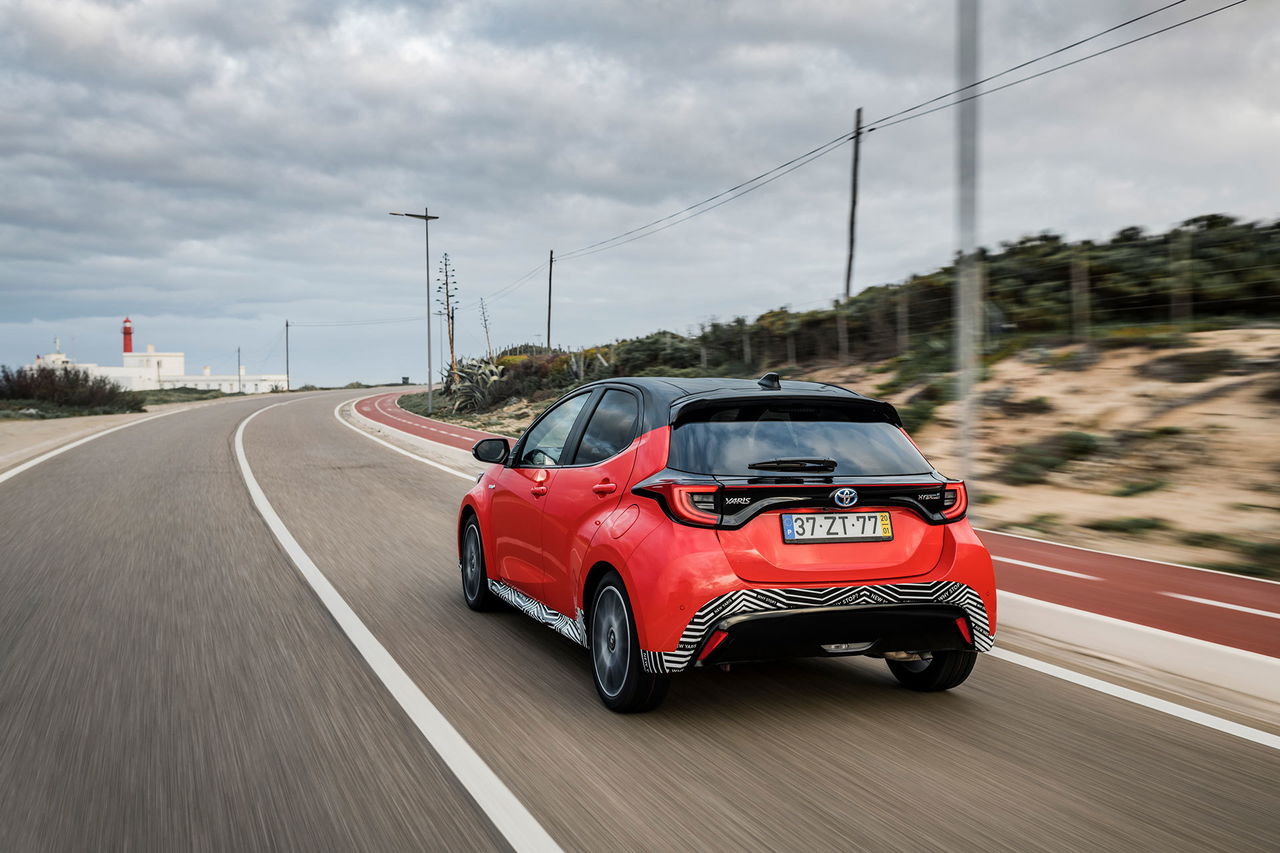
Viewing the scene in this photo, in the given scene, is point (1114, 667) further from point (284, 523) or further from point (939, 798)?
point (284, 523)

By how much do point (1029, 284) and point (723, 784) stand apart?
19.3 m

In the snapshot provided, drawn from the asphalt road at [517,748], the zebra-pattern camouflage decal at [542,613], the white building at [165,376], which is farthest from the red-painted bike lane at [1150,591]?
the white building at [165,376]

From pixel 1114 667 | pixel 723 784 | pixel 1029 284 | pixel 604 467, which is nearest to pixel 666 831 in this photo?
pixel 723 784

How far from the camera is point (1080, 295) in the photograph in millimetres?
19641

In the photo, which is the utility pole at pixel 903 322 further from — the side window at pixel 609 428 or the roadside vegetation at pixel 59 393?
the roadside vegetation at pixel 59 393

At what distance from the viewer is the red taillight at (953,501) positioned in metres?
4.71

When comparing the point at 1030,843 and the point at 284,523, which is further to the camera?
the point at 284,523

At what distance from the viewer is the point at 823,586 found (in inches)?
174

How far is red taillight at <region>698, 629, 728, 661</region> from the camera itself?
4348 mm

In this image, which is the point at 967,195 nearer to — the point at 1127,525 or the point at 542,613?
the point at 1127,525

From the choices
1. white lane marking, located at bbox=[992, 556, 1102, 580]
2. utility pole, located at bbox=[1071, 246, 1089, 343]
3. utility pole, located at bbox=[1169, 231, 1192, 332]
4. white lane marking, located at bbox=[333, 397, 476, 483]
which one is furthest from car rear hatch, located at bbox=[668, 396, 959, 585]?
utility pole, located at bbox=[1071, 246, 1089, 343]

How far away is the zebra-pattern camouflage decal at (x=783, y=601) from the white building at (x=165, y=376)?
112523 mm

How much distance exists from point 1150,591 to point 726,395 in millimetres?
4453

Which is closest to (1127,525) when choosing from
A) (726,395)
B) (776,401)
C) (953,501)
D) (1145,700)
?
(1145,700)
